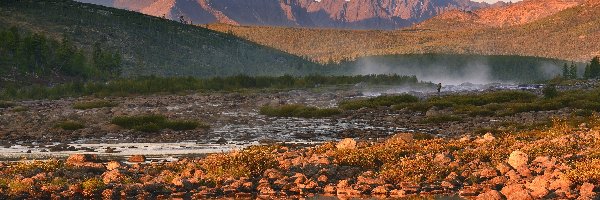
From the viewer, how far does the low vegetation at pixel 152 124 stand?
4078 cm

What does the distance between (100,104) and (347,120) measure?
25.8 metres

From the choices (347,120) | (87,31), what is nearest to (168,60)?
(87,31)

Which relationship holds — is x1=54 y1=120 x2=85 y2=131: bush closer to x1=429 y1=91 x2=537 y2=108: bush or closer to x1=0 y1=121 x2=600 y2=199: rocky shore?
x1=0 y1=121 x2=600 y2=199: rocky shore

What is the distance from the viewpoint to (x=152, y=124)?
4131 centimetres

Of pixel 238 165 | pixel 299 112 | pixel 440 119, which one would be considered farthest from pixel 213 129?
pixel 238 165

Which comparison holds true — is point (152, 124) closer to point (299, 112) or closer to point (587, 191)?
point (299, 112)

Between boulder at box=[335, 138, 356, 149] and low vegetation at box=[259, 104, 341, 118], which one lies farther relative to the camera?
low vegetation at box=[259, 104, 341, 118]

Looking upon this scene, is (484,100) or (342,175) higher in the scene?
(342,175)

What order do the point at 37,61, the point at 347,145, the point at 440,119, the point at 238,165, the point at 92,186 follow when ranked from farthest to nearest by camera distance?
the point at 37,61
the point at 440,119
the point at 347,145
the point at 238,165
the point at 92,186

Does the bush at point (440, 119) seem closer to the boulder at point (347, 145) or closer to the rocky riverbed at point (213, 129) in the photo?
the rocky riverbed at point (213, 129)

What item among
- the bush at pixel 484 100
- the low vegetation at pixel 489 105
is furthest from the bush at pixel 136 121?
the bush at pixel 484 100

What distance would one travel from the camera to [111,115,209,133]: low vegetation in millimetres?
40781

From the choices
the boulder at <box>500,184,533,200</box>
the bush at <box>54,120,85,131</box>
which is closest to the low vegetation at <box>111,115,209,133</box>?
the bush at <box>54,120,85,131</box>

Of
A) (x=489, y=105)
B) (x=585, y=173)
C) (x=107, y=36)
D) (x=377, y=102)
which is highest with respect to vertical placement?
(x=585, y=173)
